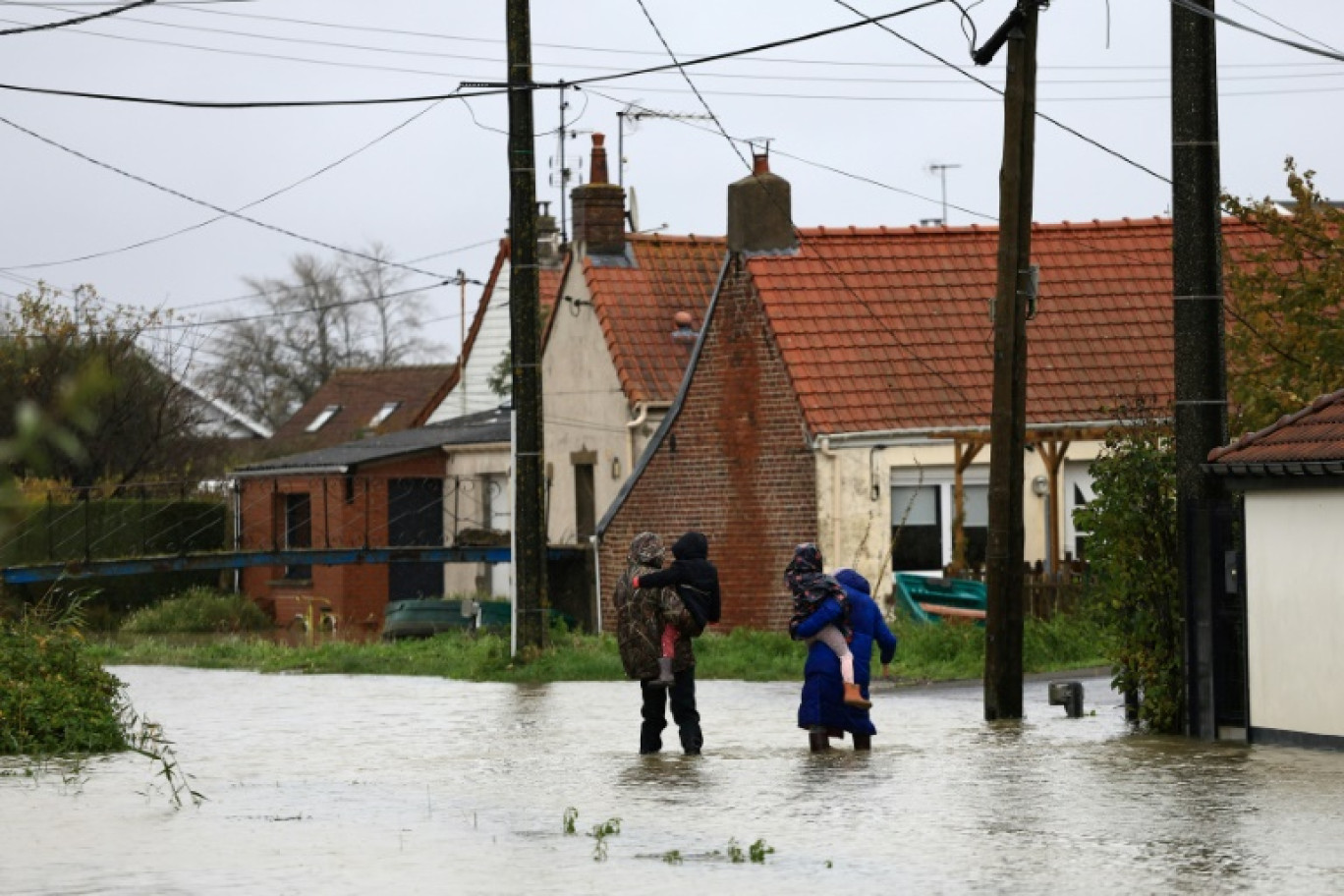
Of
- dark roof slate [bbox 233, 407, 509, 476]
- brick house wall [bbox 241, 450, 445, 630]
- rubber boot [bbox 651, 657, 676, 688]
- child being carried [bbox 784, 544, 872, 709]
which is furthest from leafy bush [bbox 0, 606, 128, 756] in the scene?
brick house wall [bbox 241, 450, 445, 630]

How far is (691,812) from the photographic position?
13.4 metres

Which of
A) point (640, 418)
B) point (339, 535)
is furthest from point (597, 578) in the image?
point (339, 535)

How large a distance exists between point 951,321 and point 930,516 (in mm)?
3430

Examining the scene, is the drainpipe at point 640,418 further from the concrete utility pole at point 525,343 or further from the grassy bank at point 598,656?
the concrete utility pole at point 525,343

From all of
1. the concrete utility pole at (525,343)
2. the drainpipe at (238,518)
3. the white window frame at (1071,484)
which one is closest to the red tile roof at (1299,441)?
the concrete utility pole at (525,343)

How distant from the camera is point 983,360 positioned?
36.7m

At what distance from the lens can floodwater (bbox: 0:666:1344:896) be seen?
10.5 metres

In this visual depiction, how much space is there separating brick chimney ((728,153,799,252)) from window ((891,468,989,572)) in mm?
4377

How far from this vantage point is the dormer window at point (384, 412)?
73.7 m

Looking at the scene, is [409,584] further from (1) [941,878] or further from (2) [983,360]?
(1) [941,878]

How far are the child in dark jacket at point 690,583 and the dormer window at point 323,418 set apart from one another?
59.4 metres

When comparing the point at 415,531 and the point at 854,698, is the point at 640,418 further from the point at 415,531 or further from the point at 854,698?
the point at 854,698

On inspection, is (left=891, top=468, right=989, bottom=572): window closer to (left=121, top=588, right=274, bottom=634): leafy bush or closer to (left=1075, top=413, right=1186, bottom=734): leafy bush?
(left=1075, top=413, right=1186, bottom=734): leafy bush

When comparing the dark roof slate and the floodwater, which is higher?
the dark roof slate
